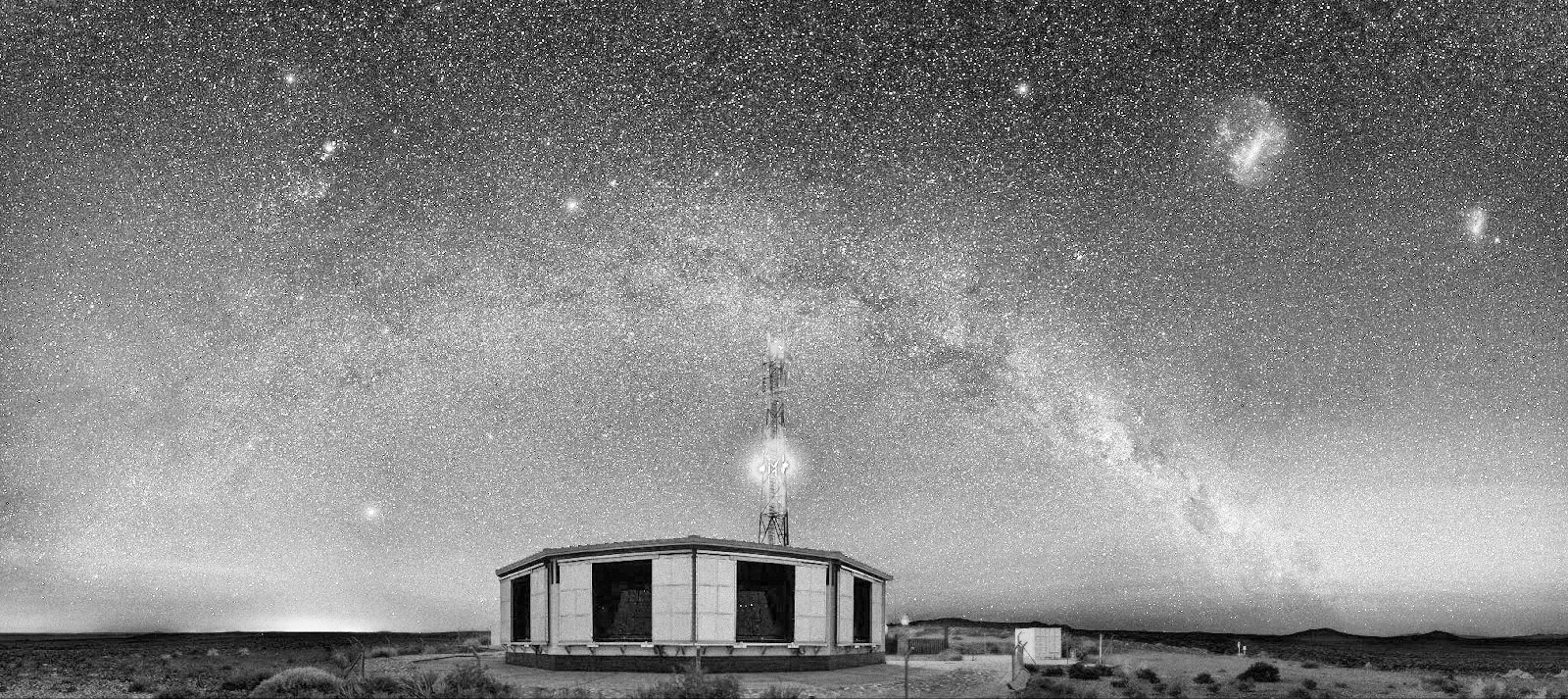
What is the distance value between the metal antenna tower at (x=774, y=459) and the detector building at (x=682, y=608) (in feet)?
14.9

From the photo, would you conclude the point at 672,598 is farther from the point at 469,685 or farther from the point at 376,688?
the point at 376,688

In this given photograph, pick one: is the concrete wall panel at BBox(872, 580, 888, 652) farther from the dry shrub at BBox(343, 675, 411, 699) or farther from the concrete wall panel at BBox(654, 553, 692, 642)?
the dry shrub at BBox(343, 675, 411, 699)

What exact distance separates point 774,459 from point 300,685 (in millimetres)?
13959

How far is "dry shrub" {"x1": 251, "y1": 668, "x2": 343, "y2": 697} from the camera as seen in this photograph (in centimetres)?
1738

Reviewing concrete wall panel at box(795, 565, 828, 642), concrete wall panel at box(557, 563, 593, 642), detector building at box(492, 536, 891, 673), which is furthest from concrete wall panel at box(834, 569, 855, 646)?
concrete wall panel at box(557, 563, 593, 642)

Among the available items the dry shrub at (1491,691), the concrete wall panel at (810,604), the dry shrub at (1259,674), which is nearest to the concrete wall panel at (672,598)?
the concrete wall panel at (810,604)

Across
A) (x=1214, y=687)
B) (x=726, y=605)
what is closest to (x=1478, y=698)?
(x=1214, y=687)

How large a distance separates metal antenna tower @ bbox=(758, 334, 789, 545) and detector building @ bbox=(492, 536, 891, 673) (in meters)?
4.55

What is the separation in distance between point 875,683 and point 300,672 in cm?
1000

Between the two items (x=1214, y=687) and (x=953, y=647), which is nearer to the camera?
(x=1214, y=687)

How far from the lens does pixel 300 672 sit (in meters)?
18.6

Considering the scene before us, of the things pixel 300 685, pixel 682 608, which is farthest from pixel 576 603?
pixel 300 685

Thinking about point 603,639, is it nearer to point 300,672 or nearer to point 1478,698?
point 300,672

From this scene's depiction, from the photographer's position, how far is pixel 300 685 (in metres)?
18.0
